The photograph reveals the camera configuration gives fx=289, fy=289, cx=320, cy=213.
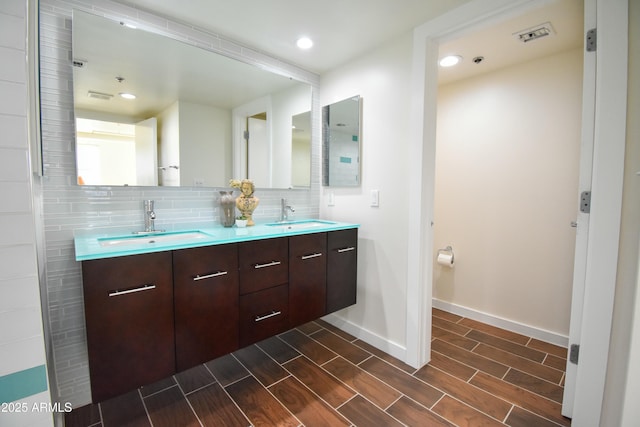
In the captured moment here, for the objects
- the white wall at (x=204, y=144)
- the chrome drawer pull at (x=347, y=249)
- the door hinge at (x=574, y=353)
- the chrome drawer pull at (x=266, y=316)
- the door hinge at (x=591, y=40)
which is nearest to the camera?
the door hinge at (x=591, y=40)

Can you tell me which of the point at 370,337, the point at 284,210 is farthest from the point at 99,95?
the point at 370,337

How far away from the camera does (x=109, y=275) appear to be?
4.04 ft

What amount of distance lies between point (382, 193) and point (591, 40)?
132 centimetres

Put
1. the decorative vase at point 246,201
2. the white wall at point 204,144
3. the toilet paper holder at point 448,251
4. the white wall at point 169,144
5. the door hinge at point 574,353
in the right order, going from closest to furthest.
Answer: the door hinge at point 574,353, the white wall at point 169,144, the white wall at point 204,144, the decorative vase at point 246,201, the toilet paper holder at point 448,251

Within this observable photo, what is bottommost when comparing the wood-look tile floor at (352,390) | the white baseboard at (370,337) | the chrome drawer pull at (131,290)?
the wood-look tile floor at (352,390)

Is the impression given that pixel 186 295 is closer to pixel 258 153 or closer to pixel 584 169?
pixel 258 153

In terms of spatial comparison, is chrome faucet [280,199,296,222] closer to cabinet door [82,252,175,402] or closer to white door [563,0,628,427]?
cabinet door [82,252,175,402]

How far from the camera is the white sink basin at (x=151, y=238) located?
1.54 m

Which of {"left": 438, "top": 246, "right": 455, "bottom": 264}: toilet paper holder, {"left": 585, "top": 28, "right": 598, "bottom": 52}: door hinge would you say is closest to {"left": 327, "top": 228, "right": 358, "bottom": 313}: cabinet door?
{"left": 438, "top": 246, "right": 455, "bottom": 264}: toilet paper holder

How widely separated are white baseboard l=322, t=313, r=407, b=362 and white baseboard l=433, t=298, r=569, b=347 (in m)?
1.08

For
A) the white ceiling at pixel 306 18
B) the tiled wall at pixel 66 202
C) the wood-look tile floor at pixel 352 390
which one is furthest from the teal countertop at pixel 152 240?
the white ceiling at pixel 306 18

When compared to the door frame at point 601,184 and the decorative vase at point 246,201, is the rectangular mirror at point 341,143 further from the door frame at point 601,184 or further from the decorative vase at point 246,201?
the door frame at point 601,184

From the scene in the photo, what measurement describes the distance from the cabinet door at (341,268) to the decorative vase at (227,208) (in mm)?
709

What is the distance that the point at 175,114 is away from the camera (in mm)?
1894
